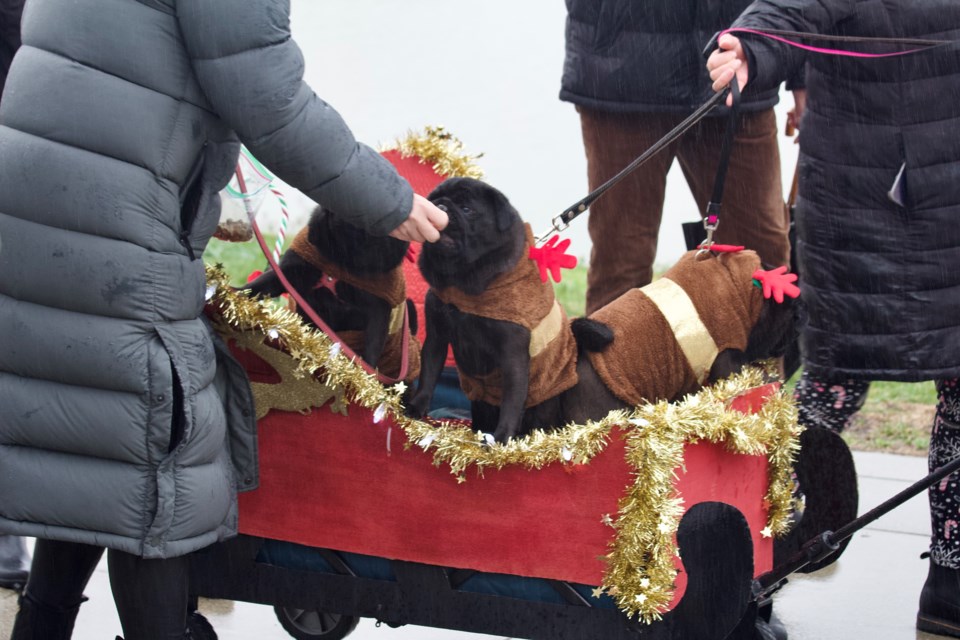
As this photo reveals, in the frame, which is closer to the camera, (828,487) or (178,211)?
(178,211)

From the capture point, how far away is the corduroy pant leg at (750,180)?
11.1 ft

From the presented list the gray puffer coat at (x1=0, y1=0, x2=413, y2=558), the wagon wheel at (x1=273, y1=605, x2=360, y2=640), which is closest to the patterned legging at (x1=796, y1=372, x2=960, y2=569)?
the wagon wheel at (x1=273, y1=605, x2=360, y2=640)

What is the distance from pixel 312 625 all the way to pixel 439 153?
1301mm

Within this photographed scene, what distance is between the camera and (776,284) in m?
2.67

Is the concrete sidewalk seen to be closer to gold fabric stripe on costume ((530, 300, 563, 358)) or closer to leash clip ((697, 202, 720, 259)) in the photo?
gold fabric stripe on costume ((530, 300, 563, 358))

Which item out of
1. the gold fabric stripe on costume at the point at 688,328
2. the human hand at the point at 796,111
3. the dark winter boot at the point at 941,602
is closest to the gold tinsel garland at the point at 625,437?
the gold fabric stripe on costume at the point at 688,328

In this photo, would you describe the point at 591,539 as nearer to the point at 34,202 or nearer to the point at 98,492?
the point at 98,492

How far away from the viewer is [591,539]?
7.48 ft

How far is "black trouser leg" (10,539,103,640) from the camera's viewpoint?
2.38 meters

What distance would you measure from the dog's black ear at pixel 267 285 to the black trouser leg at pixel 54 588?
72 centimetres

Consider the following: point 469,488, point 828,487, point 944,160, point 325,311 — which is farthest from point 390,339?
point 944,160

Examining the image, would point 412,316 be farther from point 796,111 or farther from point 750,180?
point 796,111

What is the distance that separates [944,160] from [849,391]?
705 mm

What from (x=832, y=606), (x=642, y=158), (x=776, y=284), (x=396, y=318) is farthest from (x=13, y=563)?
(x=832, y=606)
